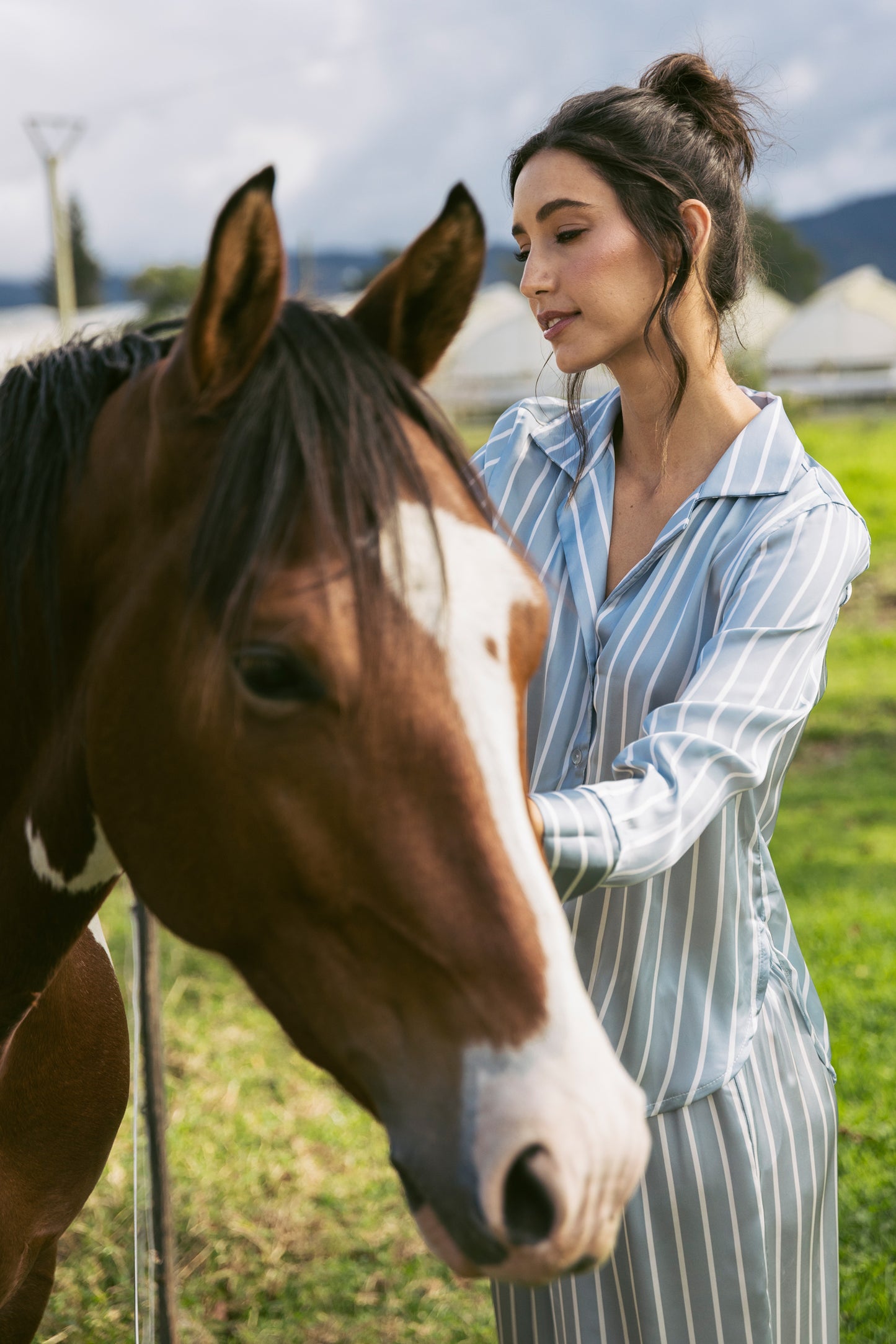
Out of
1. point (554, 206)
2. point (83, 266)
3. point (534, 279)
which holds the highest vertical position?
point (554, 206)

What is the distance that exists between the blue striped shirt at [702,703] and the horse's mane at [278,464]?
475 millimetres

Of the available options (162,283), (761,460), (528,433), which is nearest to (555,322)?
(528,433)

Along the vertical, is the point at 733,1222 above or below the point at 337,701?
below

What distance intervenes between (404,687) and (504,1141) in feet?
1.39

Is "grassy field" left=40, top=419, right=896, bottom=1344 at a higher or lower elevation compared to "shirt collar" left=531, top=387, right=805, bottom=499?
lower

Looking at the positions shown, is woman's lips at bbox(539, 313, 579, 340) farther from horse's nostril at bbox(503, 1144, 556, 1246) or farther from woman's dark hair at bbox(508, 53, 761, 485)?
→ horse's nostril at bbox(503, 1144, 556, 1246)

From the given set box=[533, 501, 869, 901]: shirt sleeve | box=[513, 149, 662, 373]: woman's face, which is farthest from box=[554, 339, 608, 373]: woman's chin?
box=[533, 501, 869, 901]: shirt sleeve

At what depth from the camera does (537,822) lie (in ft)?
4.18

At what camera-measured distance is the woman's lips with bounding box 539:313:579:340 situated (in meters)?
1.82

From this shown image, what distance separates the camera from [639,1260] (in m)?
1.71

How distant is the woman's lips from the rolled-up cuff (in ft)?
2.80

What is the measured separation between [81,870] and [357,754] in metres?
0.58

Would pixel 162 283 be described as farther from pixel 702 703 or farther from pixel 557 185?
pixel 702 703

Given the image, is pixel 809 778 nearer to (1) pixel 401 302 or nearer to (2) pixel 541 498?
(2) pixel 541 498
